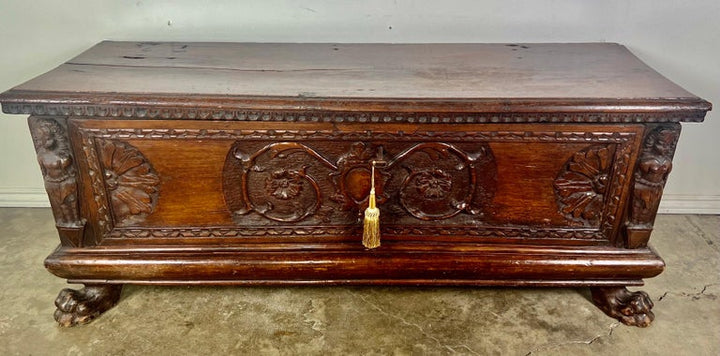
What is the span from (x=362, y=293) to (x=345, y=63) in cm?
67

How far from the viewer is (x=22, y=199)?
7.01 feet

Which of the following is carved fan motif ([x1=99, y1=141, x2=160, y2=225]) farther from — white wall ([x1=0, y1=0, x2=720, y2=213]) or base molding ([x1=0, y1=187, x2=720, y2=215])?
base molding ([x1=0, y1=187, x2=720, y2=215])

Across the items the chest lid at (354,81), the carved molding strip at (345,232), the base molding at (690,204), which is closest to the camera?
the chest lid at (354,81)

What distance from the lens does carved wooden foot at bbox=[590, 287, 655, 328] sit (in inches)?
61.6

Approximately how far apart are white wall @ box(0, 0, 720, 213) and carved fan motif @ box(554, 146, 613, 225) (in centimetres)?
61

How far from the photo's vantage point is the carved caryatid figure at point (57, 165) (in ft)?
4.43

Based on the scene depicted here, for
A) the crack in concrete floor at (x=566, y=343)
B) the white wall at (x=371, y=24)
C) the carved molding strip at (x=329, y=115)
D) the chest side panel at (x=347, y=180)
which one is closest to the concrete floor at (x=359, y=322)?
the crack in concrete floor at (x=566, y=343)

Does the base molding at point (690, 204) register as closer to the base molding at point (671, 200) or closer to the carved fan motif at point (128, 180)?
the base molding at point (671, 200)

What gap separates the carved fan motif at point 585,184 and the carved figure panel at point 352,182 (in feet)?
0.60

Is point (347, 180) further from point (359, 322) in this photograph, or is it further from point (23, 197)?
point (23, 197)

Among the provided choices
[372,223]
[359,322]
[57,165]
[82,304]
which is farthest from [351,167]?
[82,304]

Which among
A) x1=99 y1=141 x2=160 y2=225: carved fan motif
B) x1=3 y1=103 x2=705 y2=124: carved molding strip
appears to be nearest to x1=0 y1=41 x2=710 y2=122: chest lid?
x1=3 y1=103 x2=705 y2=124: carved molding strip

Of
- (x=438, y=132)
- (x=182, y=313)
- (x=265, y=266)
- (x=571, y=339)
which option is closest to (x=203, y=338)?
(x=182, y=313)

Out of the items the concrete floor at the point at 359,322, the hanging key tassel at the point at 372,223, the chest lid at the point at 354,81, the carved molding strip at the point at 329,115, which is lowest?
the concrete floor at the point at 359,322
